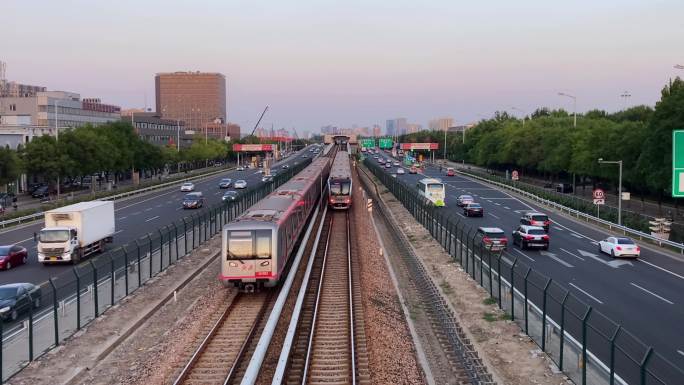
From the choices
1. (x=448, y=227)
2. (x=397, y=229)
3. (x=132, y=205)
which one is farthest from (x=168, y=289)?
(x=132, y=205)

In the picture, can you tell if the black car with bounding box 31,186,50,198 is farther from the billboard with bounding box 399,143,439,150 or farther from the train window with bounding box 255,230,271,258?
the billboard with bounding box 399,143,439,150

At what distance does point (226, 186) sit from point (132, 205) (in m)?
20.8

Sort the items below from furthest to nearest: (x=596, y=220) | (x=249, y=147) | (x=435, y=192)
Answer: (x=249, y=147)
(x=435, y=192)
(x=596, y=220)

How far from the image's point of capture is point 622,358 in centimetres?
1688

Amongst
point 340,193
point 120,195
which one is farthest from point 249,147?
point 340,193

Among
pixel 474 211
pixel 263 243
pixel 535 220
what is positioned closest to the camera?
pixel 263 243

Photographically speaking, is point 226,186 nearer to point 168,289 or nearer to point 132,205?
point 132,205

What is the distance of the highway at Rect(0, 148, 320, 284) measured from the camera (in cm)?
3008

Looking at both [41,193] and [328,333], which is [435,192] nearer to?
[328,333]

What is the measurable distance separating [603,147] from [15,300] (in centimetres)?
6367

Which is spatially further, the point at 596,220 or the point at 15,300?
the point at 596,220

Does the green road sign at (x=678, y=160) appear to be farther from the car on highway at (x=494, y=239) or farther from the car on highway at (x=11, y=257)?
the car on highway at (x=11, y=257)

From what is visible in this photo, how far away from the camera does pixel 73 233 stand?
106ft

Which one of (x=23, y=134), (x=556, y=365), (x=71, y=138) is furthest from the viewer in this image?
(x=23, y=134)
